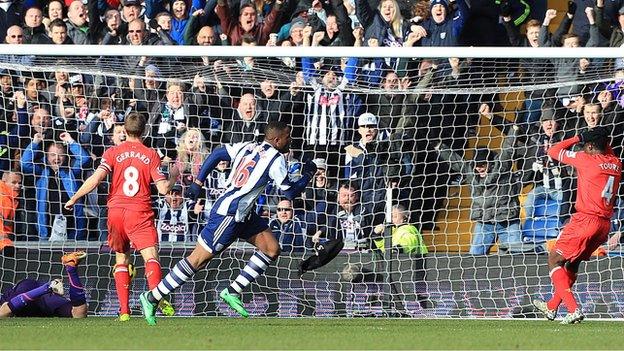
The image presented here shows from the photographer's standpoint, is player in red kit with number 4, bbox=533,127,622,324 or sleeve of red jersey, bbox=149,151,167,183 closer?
sleeve of red jersey, bbox=149,151,167,183

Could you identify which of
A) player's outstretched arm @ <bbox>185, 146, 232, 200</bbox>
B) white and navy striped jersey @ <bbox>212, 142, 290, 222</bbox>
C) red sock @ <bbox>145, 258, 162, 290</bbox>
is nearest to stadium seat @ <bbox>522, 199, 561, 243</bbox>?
white and navy striped jersey @ <bbox>212, 142, 290, 222</bbox>

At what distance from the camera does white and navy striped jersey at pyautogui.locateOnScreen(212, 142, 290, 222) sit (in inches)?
435

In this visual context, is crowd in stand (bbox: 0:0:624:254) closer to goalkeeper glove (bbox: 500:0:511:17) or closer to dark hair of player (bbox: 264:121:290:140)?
goalkeeper glove (bbox: 500:0:511:17)

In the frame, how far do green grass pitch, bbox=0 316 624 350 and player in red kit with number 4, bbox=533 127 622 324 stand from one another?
1.67 ft

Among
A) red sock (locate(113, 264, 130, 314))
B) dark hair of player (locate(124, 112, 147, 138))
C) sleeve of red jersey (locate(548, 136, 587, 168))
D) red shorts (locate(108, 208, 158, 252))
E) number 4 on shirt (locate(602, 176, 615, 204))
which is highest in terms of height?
dark hair of player (locate(124, 112, 147, 138))

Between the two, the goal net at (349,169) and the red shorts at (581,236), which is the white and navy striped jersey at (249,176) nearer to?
the goal net at (349,169)

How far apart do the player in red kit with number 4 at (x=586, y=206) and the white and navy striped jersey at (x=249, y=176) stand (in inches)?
105

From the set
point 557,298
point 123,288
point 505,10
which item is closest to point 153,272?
point 123,288

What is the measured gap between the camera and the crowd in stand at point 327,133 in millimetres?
13492

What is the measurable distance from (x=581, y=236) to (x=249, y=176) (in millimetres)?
3102

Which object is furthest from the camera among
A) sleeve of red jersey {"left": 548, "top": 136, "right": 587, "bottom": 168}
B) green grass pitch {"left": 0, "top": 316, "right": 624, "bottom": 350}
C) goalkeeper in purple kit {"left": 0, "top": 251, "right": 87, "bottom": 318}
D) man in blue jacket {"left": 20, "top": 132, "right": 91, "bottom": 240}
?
man in blue jacket {"left": 20, "top": 132, "right": 91, "bottom": 240}

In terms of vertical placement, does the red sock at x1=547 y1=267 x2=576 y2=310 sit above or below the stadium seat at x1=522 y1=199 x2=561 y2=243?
below

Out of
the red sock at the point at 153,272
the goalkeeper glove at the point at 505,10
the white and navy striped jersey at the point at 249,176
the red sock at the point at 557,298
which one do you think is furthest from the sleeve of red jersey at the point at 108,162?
the goalkeeper glove at the point at 505,10

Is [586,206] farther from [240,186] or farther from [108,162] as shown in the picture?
[108,162]
